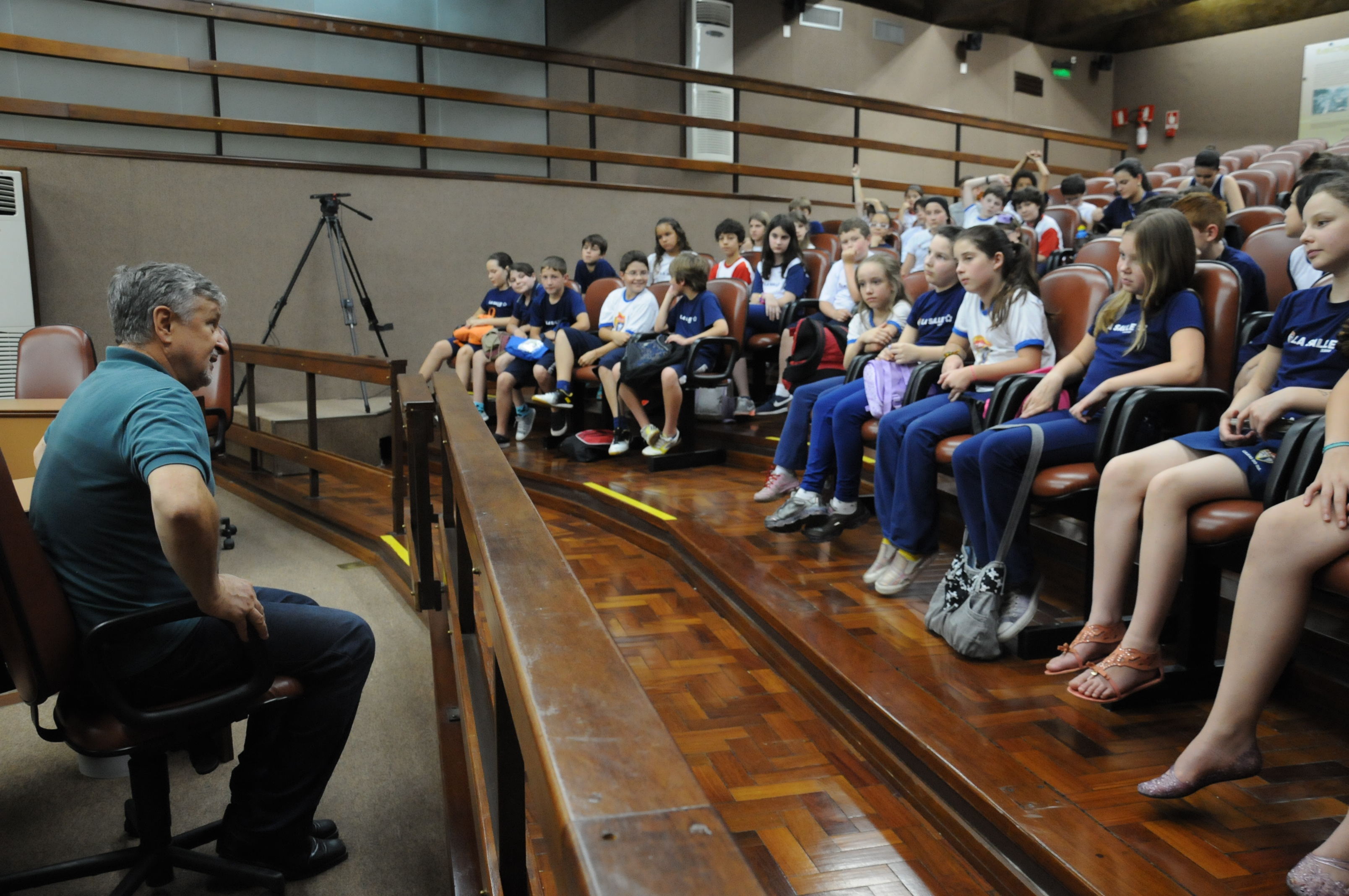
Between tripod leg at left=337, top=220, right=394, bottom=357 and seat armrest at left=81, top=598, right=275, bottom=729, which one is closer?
seat armrest at left=81, top=598, right=275, bottom=729

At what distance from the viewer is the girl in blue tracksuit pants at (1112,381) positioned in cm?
210

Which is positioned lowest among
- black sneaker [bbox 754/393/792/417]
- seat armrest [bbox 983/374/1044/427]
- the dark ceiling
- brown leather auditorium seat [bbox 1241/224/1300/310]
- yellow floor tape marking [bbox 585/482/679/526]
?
yellow floor tape marking [bbox 585/482/679/526]

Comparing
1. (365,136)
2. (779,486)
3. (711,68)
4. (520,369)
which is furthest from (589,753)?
(711,68)

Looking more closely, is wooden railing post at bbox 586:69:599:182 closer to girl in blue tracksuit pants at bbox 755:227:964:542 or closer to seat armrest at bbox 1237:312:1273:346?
girl in blue tracksuit pants at bbox 755:227:964:542

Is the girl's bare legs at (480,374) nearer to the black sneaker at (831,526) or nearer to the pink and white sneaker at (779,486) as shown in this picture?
the pink and white sneaker at (779,486)

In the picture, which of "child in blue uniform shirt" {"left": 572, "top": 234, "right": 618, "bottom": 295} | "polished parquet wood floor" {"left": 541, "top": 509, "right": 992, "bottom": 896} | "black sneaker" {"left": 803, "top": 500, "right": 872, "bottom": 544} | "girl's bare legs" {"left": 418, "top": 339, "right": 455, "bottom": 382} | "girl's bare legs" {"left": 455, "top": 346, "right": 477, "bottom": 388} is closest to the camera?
"polished parquet wood floor" {"left": 541, "top": 509, "right": 992, "bottom": 896}

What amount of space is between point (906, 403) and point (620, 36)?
6565 millimetres

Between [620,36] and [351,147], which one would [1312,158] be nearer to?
[351,147]

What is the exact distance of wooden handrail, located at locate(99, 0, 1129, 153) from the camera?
555 cm

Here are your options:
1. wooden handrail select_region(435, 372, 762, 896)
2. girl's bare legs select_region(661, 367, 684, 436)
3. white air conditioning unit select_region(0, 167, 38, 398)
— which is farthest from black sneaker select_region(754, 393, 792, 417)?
white air conditioning unit select_region(0, 167, 38, 398)

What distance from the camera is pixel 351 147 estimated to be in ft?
19.9

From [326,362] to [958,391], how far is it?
2.74 meters

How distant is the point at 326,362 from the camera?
13.2ft

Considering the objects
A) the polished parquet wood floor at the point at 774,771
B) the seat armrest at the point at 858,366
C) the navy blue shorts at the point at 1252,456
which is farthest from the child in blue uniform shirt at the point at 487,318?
the navy blue shorts at the point at 1252,456
